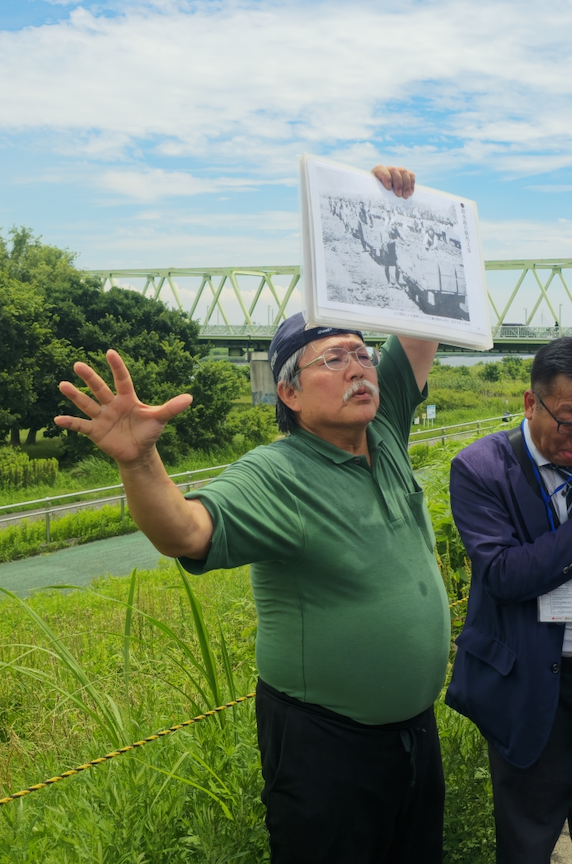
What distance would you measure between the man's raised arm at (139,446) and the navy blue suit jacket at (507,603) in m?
0.84

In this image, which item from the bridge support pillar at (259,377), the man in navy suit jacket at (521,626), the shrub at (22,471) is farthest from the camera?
the bridge support pillar at (259,377)

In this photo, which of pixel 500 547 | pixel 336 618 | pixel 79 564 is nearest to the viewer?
pixel 336 618

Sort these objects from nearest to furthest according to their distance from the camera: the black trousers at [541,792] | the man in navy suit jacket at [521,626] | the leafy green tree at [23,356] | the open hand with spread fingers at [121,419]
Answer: the open hand with spread fingers at [121,419]
the man in navy suit jacket at [521,626]
the black trousers at [541,792]
the leafy green tree at [23,356]

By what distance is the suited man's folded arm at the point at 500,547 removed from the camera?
6.28 feet

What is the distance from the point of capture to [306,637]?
6.18 feet

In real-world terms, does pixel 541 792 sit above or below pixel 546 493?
below

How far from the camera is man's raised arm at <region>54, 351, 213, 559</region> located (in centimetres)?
152

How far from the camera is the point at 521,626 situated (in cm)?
203

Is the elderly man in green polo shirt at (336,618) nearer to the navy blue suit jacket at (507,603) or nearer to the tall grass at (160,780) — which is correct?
the navy blue suit jacket at (507,603)

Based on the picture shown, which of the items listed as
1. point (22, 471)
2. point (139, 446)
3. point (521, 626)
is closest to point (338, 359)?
point (139, 446)

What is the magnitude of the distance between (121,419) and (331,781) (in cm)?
105

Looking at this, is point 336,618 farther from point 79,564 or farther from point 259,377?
point 259,377

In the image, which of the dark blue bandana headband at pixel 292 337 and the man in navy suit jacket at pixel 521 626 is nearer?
the man in navy suit jacket at pixel 521 626

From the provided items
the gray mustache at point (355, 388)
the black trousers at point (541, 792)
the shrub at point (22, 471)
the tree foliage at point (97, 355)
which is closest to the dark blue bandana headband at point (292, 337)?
the gray mustache at point (355, 388)
